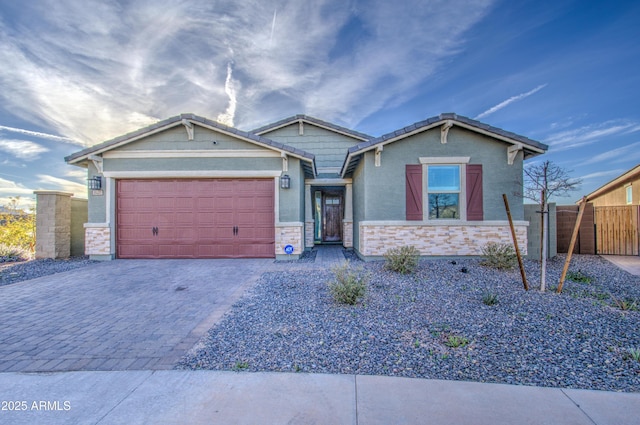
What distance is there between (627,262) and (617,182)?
7.90 m

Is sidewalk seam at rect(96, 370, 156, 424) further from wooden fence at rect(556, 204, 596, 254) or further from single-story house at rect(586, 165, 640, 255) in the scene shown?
single-story house at rect(586, 165, 640, 255)

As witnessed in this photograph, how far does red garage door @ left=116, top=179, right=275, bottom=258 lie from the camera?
363 inches

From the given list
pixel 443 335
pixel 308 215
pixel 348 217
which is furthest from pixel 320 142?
pixel 443 335

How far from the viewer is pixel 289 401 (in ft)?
7.13

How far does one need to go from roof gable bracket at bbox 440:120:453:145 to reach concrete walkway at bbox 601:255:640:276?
18.3 feet

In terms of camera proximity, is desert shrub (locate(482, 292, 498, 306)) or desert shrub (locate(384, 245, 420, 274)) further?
desert shrub (locate(384, 245, 420, 274))

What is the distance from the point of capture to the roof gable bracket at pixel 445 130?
26.9 ft

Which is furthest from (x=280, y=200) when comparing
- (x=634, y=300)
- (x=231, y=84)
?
(x=634, y=300)

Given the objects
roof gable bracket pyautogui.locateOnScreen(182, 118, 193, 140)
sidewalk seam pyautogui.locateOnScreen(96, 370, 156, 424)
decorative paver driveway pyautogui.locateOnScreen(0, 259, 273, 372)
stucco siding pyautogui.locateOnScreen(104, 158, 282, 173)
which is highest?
roof gable bracket pyautogui.locateOnScreen(182, 118, 193, 140)

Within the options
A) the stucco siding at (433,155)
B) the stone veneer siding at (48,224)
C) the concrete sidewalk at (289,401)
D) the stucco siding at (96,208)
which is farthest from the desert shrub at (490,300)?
the stone veneer siding at (48,224)

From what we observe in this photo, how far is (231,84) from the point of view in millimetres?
10719

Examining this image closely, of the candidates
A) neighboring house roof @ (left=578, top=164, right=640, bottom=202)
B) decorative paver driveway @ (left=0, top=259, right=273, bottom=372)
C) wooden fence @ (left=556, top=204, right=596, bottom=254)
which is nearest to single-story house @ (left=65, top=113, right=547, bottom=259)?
decorative paver driveway @ (left=0, top=259, right=273, bottom=372)

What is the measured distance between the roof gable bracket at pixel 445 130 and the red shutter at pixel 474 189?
1.08m

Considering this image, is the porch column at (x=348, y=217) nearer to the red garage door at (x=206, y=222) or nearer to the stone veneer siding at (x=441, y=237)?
the stone veneer siding at (x=441, y=237)
